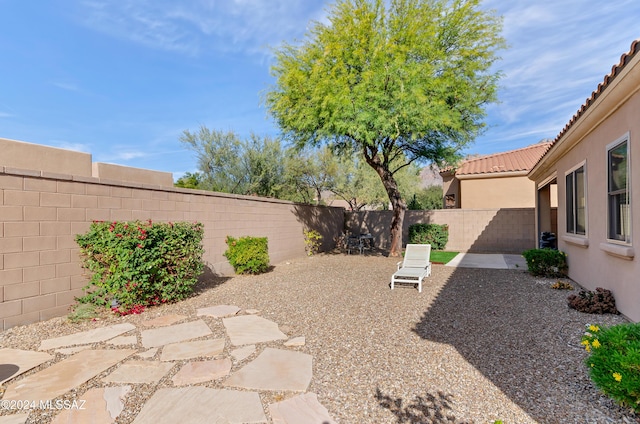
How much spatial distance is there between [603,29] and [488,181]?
441 inches

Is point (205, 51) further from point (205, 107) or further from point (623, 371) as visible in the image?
point (623, 371)

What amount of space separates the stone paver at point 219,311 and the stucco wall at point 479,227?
12.7 m

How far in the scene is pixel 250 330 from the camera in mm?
4617

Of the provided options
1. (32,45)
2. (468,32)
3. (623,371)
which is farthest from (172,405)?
(468,32)

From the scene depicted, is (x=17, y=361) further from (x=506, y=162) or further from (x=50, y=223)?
(x=506, y=162)

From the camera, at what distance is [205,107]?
48.5ft

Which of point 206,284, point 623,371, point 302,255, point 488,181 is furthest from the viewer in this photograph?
point 488,181

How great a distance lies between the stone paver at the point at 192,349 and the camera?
3.68m

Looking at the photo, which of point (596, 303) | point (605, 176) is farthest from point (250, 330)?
point (605, 176)

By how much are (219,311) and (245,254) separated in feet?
11.3

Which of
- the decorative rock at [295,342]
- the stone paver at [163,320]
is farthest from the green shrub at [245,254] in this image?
the decorative rock at [295,342]

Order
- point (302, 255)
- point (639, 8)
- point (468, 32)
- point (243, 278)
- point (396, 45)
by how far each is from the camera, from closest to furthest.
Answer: point (639, 8) → point (243, 278) → point (396, 45) → point (468, 32) → point (302, 255)

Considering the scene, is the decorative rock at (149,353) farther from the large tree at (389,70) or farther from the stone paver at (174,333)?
the large tree at (389,70)

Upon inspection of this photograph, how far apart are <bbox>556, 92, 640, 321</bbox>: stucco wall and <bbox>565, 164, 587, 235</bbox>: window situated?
0.68 ft
